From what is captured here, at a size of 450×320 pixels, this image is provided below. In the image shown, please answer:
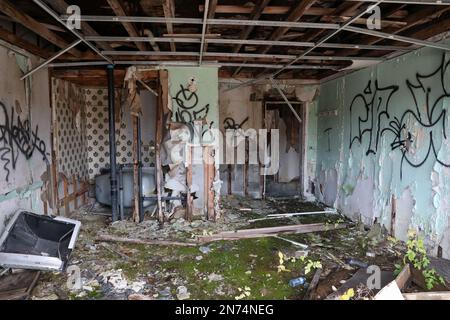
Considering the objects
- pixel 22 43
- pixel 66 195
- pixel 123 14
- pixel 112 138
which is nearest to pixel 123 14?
pixel 123 14

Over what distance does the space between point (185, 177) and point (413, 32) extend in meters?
3.72

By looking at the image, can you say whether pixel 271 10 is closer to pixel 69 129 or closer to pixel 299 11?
pixel 299 11

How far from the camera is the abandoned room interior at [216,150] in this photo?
300 cm

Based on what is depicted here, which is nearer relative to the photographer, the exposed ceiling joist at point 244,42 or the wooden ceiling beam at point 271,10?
the wooden ceiling beam at point 271,10

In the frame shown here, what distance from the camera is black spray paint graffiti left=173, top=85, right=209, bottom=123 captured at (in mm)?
4969

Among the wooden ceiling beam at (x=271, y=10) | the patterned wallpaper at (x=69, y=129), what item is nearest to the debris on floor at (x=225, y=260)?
the patterned wallpaper at (x=69, y=129)

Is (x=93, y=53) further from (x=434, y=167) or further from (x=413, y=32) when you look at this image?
(x=434, y=167)

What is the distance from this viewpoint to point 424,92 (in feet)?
12.0

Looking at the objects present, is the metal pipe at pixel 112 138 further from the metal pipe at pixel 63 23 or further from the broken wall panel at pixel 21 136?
the broken wall panel at pixel 21 136

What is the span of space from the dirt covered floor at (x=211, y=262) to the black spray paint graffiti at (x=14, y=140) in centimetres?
135

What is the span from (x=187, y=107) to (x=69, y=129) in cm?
228

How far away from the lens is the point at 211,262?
3.53m

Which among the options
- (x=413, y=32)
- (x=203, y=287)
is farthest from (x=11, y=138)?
(x=413, y=32)

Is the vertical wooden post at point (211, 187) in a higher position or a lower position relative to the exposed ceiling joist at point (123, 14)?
lower
